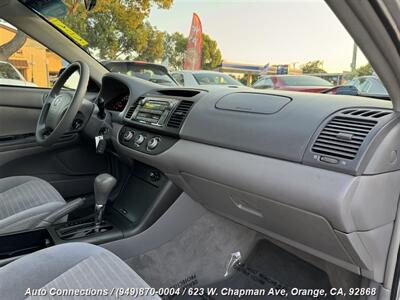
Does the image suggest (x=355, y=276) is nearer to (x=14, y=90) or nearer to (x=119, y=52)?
(x=14, y=90)

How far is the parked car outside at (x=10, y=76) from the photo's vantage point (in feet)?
7.77

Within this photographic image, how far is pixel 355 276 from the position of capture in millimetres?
1250

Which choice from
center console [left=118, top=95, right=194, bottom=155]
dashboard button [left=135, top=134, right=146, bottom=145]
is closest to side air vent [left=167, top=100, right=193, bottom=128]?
center console [left=118, top=95, right=194, bottom=155]

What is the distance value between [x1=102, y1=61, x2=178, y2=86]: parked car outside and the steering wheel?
41cm

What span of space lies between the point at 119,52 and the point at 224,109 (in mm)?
1870

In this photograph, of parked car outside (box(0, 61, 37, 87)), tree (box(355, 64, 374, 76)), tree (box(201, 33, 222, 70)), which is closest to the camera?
tree (box(355, 64, 374, 76))

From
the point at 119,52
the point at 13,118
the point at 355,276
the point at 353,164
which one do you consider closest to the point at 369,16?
the point at 353,164

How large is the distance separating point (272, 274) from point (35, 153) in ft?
5.23

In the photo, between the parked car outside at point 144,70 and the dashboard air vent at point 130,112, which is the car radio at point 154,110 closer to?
the dashboard air vent at point 130,112

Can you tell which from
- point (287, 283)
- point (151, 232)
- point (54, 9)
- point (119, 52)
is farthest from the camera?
point (119, 52)

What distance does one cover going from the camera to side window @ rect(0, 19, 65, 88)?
2.14 meters

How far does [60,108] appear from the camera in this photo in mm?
1837

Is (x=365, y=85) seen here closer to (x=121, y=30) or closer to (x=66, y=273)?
(x=66, y=273)

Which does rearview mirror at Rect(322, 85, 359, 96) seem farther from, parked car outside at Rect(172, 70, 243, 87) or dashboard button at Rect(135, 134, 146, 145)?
dashboard button at Rect(135, 134, 146, 145)
